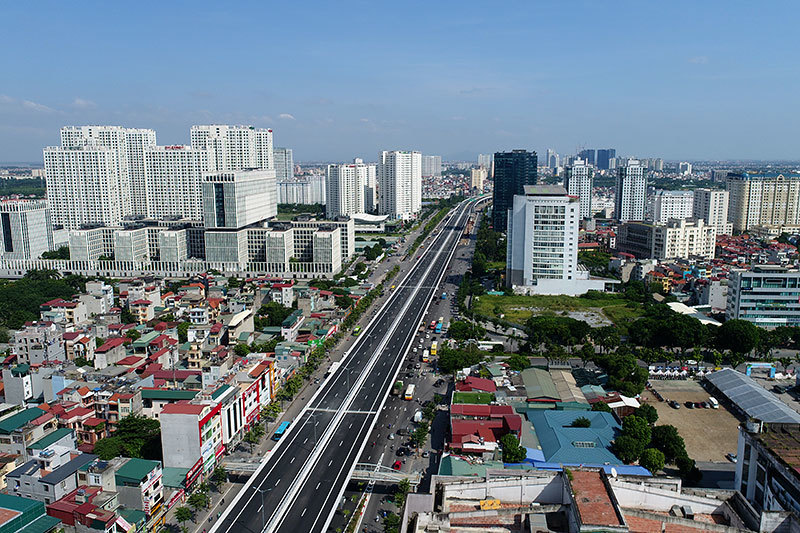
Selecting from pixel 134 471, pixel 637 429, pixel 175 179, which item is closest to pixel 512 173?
pixel 175 179

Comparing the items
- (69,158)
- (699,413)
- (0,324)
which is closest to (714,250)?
(699,413)

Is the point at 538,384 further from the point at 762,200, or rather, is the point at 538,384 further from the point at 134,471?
the point at 762,200

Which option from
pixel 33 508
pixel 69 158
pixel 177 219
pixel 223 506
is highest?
pixel 69 158

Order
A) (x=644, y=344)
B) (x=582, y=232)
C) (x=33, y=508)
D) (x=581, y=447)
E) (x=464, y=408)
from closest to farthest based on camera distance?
(x=33, y=508) < (x=581, y=447) < (x=464, y=408) < (x=644, y=344) < (x=582, y=232)

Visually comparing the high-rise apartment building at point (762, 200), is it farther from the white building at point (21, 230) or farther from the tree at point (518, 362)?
the white building at point (21, 230)

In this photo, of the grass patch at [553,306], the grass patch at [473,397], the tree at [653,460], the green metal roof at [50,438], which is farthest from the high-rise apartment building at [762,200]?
the green metal roof at [50,438]

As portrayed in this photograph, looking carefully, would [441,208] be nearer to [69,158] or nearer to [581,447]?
[69,158]

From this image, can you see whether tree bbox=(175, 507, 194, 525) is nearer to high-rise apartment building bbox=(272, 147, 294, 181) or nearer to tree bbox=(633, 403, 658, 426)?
tree bbox=(633, 403, 658, 426)
